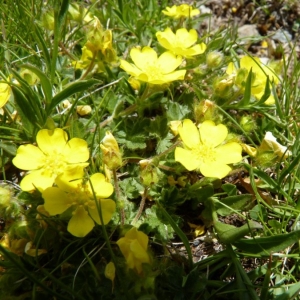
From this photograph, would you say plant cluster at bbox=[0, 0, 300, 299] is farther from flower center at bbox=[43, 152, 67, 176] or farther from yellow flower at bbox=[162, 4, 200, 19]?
yellow flower at bbox=[162, 4, 200, 19]

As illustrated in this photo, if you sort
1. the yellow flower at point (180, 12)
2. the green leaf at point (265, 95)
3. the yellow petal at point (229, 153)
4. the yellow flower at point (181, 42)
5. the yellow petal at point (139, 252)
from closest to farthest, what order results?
the yellow petal at point (139, 252) → the yellow petal at point (229, 153) → the green leaf at point (265, 95) → the yellow flower at point (181, 42) → the yellow flower at point (180, 12)

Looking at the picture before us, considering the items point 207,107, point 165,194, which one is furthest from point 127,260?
point 207,107

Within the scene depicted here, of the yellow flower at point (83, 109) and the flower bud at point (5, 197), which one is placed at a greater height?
the yellow flower at point (83, 109)

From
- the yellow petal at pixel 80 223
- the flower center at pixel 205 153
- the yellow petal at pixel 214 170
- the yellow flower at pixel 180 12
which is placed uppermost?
the yellow flower at pixel 180 12

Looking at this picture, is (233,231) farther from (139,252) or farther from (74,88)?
(74,88)

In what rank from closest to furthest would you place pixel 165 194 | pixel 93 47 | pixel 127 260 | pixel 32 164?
pixel 127 260 < pixel 32 164 < pixel 165 194 < pixel 93 47

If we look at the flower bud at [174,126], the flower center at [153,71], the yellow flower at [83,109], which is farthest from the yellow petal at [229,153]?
the yellow flower at [83,109]

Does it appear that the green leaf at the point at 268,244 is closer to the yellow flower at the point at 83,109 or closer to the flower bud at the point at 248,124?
the flower bud at the point at 248,124

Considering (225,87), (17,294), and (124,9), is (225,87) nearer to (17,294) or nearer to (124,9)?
(124,9)
